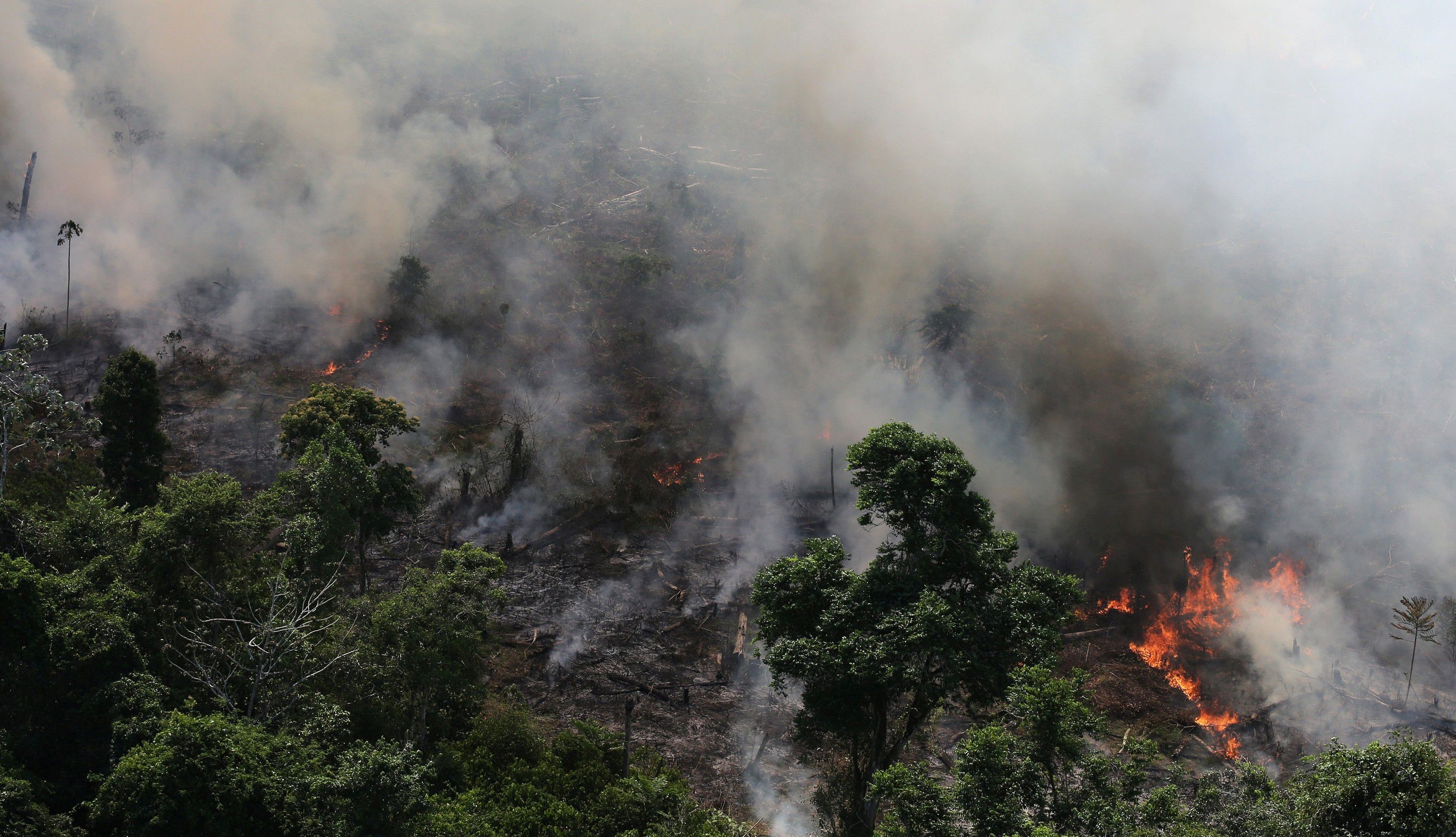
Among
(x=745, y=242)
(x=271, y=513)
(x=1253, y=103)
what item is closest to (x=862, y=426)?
(x=745, y=242)

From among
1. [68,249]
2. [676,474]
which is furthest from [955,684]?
[68,249]

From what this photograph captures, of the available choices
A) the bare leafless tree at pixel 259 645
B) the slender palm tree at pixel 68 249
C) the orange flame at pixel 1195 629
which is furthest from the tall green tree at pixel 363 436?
the orange flame at pixel 1195 629

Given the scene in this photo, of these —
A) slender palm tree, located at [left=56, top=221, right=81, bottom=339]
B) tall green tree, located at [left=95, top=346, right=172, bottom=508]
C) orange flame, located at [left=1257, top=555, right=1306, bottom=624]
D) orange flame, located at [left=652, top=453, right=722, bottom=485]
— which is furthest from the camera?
slender palm tree, located at [left=56, top=221, right=81, bottom=339]

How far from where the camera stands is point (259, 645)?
80.5 ft

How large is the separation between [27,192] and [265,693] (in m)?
43.8

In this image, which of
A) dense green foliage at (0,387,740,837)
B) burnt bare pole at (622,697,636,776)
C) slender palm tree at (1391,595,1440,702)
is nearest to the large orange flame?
slender palm tree at (1391,595,1440,702)

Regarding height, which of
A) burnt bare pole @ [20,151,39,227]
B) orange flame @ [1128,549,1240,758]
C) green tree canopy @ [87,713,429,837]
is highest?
burnt bare pole @ [20,151,39,227]

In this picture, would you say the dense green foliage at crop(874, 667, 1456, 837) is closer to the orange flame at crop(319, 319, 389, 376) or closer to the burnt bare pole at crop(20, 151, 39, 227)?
the orange flame at crop(319, 319, 389, 376)

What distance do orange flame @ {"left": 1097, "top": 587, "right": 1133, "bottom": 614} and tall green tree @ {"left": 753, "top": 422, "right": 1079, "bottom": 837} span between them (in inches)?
592

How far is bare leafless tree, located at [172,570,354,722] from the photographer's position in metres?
24.1

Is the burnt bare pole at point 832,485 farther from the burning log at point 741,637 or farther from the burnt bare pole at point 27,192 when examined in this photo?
the burnt bare pole at point 27,192

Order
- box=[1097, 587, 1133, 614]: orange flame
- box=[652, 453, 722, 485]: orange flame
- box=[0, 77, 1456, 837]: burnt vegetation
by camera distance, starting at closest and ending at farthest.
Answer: box=[0, 77, 1456, 837]: burnt vegetation → box=[1097, 587, 1133, 614]: orange flame → box=[652, 453, 722, 485]: orange flame

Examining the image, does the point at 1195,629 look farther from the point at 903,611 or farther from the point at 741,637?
the point at 903,611

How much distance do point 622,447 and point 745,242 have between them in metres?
19.0
